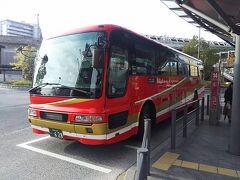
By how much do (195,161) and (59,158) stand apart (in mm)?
2832

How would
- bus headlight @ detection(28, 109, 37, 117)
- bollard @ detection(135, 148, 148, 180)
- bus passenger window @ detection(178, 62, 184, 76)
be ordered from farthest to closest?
bus passenger window @ detection(178, 62, 184, 76), bus headlight @ detection(28, 109, 37, 117), bollard @ detection(135, 148, 148, 180)

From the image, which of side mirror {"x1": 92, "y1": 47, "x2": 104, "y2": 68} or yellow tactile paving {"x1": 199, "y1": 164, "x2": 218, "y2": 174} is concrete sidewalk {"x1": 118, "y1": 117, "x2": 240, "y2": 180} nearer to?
yellow tactile paving {"x1": 199, "y1": 164, "x2": 218, "y2": 174}

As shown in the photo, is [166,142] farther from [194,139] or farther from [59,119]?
[59,119]

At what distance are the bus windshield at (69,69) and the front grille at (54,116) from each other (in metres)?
0.43

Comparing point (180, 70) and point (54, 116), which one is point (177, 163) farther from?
point (180, 70)

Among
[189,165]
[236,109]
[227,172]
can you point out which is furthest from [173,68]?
[227,172]

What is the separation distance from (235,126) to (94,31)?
153 inches

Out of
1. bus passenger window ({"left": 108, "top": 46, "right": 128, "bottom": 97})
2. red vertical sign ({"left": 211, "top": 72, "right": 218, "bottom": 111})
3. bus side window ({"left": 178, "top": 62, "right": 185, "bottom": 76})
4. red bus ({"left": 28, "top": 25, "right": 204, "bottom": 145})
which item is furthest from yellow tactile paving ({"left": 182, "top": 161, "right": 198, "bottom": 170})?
bus side window ({"left": 178, "top": 62, "right": 185, "bottom": 76})

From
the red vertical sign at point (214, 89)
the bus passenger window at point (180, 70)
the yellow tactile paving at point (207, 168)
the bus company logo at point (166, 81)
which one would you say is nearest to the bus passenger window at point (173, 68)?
the bus company logo at point (166, 81)

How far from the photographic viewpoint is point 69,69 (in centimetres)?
574

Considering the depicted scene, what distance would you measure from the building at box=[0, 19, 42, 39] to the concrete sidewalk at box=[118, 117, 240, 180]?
90.6 meters

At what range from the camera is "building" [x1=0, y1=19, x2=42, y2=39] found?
302 feet

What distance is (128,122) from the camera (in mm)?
6293

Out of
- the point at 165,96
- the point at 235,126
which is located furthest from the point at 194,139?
the point at 165,96
